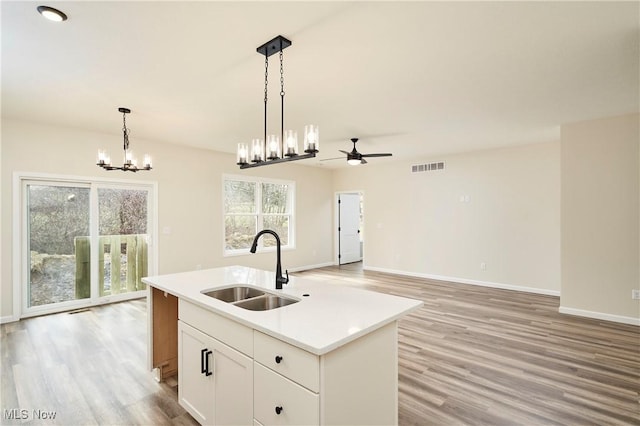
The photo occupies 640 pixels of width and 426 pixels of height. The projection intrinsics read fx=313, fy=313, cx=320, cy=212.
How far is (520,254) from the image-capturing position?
5.68m

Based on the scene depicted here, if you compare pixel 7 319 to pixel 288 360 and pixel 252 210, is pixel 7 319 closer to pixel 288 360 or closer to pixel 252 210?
pixel 252 210

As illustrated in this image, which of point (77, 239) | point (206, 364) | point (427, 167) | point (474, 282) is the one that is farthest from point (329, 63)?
point (474, 282)

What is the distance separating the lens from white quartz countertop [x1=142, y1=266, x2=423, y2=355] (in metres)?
1.42

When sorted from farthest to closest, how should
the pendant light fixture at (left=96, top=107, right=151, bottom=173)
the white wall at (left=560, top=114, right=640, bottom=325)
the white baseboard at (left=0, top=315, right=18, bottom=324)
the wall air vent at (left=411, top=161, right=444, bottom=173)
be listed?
1. the wall air vent at (left=411, top=161, right=444, bottom=173)
2. the white baseboard at (left=0, top=315, right=18, bottom=324)
3. the white wall at (left=560, top=114, right=640, bottom=325)
4. the pendant light fixture at (left=96, top=107, right=151, bottom=173)

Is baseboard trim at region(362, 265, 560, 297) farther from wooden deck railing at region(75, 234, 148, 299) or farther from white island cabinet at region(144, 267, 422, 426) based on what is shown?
wooden deck railing at region(75, 234, 148, 299)

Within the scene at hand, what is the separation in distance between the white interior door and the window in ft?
5.45

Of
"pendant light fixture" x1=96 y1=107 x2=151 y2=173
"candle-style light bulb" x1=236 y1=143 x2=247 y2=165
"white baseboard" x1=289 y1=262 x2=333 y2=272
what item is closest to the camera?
"candle-style light bulb" x1=236 y1=143 x2=247 y2=165

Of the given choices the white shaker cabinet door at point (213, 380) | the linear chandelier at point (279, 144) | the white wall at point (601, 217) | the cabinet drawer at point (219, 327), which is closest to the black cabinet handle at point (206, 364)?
the white shaker cabinet door at point (213, 380)

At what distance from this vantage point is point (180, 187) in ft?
18.7

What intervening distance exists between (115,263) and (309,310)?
15.1 feet

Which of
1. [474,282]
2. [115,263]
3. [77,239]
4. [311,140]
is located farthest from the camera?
[474,282]

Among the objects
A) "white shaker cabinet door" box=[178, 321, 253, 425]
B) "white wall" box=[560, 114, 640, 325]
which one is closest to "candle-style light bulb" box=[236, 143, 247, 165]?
"white shaker cabinet door" box=[178, 321, 253, 425]

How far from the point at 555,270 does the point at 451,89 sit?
412 cm

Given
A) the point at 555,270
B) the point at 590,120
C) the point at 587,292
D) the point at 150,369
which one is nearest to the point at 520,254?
the point at 555,270
